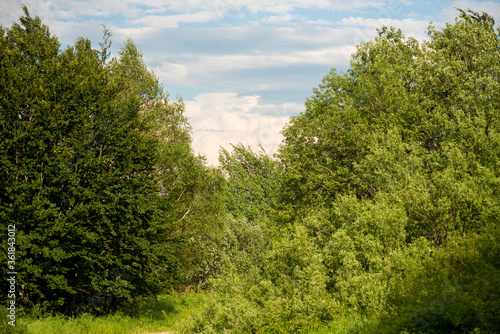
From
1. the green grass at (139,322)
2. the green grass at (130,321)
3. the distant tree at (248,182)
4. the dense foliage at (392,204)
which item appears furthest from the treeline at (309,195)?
the distant tree at (248,182)

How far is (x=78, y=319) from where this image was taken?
23000 millimetres

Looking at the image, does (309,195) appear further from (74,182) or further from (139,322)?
(74,182)

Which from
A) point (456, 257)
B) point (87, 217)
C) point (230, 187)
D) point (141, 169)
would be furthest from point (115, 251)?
point (230, 187)

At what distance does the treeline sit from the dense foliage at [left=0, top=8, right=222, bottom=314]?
106mm

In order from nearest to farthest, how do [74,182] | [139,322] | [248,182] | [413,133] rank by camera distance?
[74,182] → [413,133] → [139,322] → [248,182]

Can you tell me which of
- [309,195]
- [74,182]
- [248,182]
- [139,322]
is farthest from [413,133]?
[248,182]

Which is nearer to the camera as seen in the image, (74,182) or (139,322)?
(74,182)

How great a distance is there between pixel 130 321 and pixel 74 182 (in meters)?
9.49

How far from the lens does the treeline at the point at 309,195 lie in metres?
13.7

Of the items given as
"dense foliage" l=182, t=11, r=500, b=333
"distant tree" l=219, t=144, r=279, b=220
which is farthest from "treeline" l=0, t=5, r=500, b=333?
"distant tree" l=219, t=144, r=279, b=220

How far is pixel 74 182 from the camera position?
71.8 ft

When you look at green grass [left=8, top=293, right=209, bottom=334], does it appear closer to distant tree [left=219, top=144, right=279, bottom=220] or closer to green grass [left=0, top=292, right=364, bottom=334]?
green grass [left=0, top=292, right=364, bottom=334]

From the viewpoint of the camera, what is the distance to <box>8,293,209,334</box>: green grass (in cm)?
1970

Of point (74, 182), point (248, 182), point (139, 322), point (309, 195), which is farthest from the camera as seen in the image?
point (248, 182)
